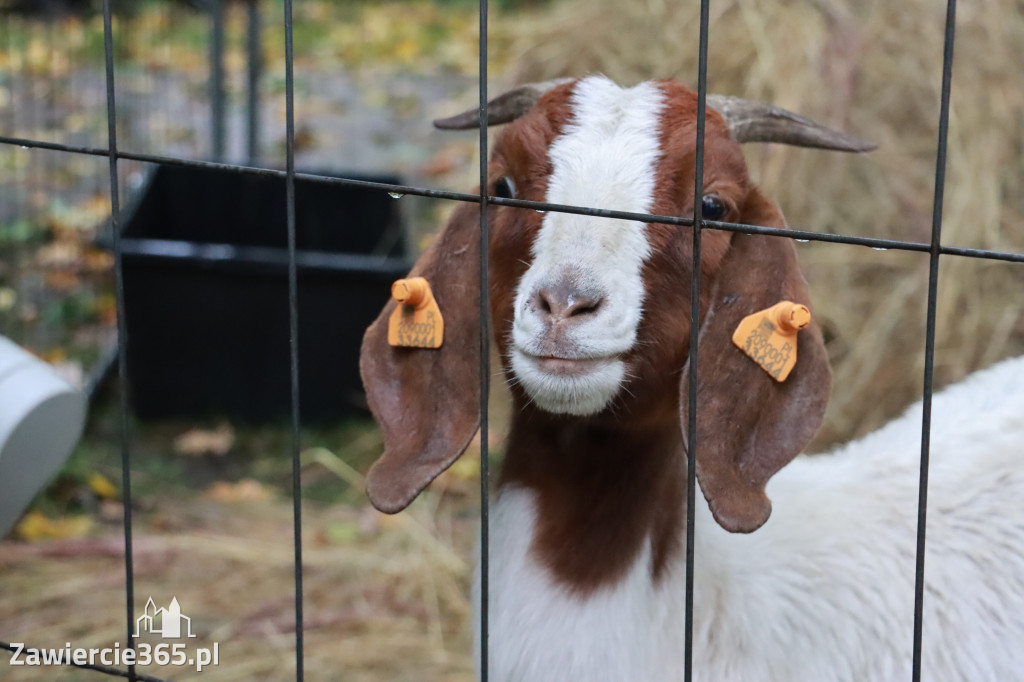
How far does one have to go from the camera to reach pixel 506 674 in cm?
247

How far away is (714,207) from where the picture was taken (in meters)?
2.37

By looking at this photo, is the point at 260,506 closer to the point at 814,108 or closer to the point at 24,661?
the point at 24,661

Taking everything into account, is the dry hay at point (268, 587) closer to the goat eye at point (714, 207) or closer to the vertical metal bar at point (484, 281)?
the vertical metal bar at point (484, 281)

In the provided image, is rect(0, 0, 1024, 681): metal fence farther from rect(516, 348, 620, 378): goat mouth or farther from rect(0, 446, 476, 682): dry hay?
rect(0, 446, 476, 682): dry hay

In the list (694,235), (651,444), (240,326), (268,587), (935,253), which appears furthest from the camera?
(240,326)

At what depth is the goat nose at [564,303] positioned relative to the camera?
6.66ft

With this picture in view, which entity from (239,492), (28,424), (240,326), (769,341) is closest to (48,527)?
(239,492)

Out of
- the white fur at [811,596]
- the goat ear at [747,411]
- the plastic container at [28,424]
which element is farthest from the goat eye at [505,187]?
the plastic container at [28,424]

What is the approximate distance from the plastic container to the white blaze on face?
5.30ft

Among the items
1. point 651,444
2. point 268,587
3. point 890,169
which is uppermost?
point 890,169

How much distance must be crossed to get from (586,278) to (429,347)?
1.56 ft

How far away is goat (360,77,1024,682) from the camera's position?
218 cm

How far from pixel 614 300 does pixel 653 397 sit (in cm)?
30

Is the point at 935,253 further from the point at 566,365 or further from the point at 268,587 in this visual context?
the point at 268,587
